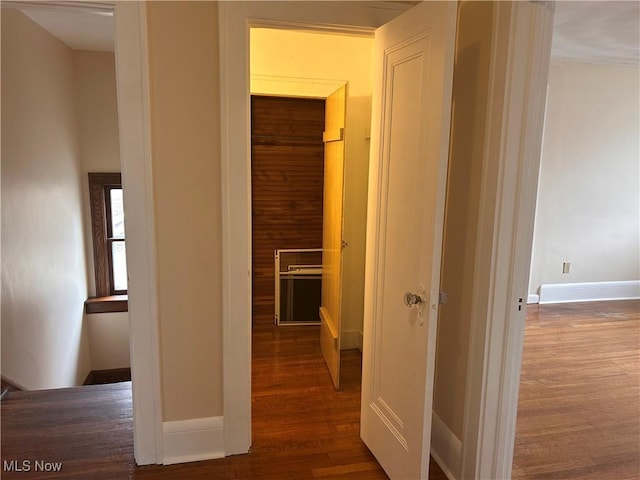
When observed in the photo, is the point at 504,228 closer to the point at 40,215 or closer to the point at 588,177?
the point at 40,215

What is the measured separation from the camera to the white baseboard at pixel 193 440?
2.19m

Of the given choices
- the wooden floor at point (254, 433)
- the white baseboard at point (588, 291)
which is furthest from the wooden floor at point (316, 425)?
the white baseboard at point (588, 291)

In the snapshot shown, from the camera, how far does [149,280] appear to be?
204 cm

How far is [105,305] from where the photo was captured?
15.5 ft

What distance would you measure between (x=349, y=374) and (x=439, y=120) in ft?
6.73

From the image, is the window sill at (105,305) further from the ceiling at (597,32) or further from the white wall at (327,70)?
the ceiling at (597,32)

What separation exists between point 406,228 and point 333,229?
1.20 meters

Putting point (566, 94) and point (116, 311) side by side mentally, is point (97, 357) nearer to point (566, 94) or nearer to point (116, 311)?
point (116, 311)

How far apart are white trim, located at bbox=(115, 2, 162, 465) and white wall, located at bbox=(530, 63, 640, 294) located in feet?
12.9

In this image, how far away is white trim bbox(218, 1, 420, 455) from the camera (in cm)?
195

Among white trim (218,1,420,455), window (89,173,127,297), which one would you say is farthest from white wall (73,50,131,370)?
white trim (218,1,420,455)

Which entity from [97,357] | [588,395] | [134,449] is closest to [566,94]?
[588,395]

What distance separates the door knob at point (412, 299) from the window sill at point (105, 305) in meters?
3.76

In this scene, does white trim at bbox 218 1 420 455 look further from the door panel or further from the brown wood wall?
the brown wood wall
